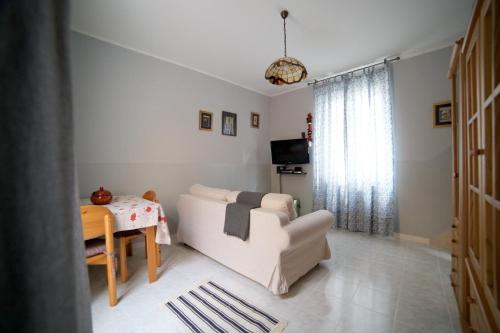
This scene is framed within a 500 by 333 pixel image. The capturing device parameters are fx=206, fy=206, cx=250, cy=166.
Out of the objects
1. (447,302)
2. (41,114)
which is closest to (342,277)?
(447,302)

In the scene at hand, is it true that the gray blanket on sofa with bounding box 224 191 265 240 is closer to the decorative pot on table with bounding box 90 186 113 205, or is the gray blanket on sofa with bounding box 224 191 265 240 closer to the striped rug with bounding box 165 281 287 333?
the striped rug with bounding box 165 281 287 333

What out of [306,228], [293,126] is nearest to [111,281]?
[306,228]

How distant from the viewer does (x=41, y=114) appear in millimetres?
376

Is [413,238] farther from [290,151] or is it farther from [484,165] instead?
[484,165]

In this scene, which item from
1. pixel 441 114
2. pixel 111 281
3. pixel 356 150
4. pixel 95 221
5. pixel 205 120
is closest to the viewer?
pixel 95 221

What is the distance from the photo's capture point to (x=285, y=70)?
218 centimetres

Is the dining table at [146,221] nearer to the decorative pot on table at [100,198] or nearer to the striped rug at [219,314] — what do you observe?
the decorative pot on table at [100,198]

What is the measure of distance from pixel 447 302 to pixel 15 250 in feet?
8.48

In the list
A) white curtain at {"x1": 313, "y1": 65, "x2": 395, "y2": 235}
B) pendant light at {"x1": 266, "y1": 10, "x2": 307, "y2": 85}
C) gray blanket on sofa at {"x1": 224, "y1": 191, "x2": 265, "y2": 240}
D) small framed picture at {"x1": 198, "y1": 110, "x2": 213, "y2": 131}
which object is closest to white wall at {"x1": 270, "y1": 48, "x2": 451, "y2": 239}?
white curtain at {"x1": 313, "y1": 65, "x2": 395, "y2": 235}

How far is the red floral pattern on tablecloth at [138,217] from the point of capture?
1751 millimetres

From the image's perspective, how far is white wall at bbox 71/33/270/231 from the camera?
97.0 inches

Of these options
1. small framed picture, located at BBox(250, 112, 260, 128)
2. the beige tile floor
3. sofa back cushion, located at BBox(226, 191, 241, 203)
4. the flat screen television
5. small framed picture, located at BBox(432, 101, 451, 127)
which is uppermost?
small framed picture, located at BBox(250, 112, 260, 128)

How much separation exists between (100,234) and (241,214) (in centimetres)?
112

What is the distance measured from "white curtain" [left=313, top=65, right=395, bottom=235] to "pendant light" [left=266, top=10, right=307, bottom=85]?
1.64 m
